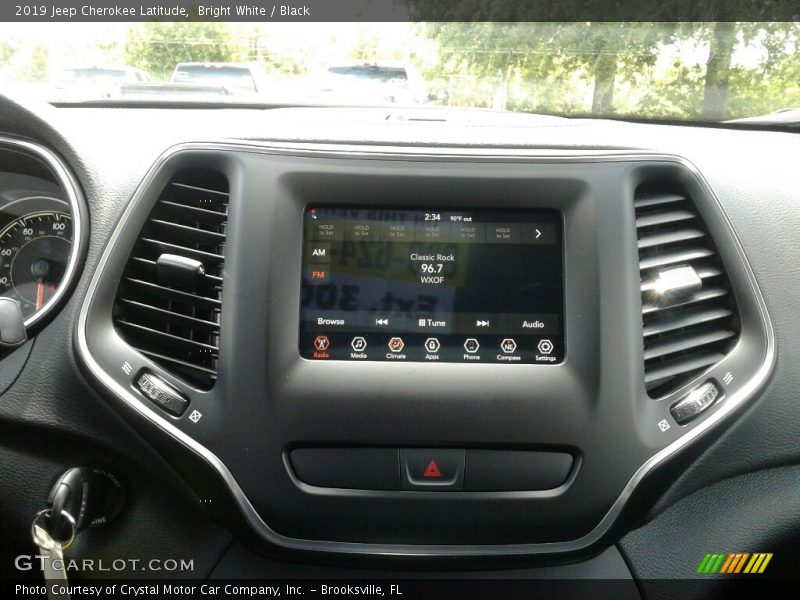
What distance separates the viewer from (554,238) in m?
1.94

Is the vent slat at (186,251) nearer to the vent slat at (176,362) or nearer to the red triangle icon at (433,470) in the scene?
the vent slat at (176,362)

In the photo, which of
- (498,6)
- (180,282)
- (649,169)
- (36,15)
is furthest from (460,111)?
(36,15)

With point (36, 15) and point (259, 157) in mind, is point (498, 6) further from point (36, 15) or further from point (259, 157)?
point (36, 15)

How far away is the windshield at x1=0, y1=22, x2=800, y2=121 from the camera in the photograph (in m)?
2.38

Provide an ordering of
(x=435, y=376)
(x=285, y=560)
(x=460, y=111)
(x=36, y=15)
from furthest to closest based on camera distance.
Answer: (x=460, y=111), (x=36, y=15), (x=285, y=560), (x=435, y=376)

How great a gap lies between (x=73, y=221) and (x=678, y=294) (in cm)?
162

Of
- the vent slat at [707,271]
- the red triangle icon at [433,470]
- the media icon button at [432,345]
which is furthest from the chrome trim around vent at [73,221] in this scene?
the vent slat at [707,271]

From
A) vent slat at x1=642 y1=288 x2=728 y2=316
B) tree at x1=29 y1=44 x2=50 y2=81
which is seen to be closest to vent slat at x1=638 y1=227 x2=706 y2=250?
vent slat at x1=642 y1=288 x2=728 y2=316

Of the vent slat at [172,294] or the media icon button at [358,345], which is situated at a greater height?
the vent slat at [172,294]

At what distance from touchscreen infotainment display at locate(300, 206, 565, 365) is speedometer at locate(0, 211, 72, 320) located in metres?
0.83

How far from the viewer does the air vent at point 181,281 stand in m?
1.91

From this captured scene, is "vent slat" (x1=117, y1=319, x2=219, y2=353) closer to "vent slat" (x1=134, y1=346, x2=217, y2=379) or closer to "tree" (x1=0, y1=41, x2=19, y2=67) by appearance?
"vent slat" (x1=134, y1=346, x2=217, y2=379)

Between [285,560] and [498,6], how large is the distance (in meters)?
1.74

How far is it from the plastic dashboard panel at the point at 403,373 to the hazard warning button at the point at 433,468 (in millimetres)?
30
